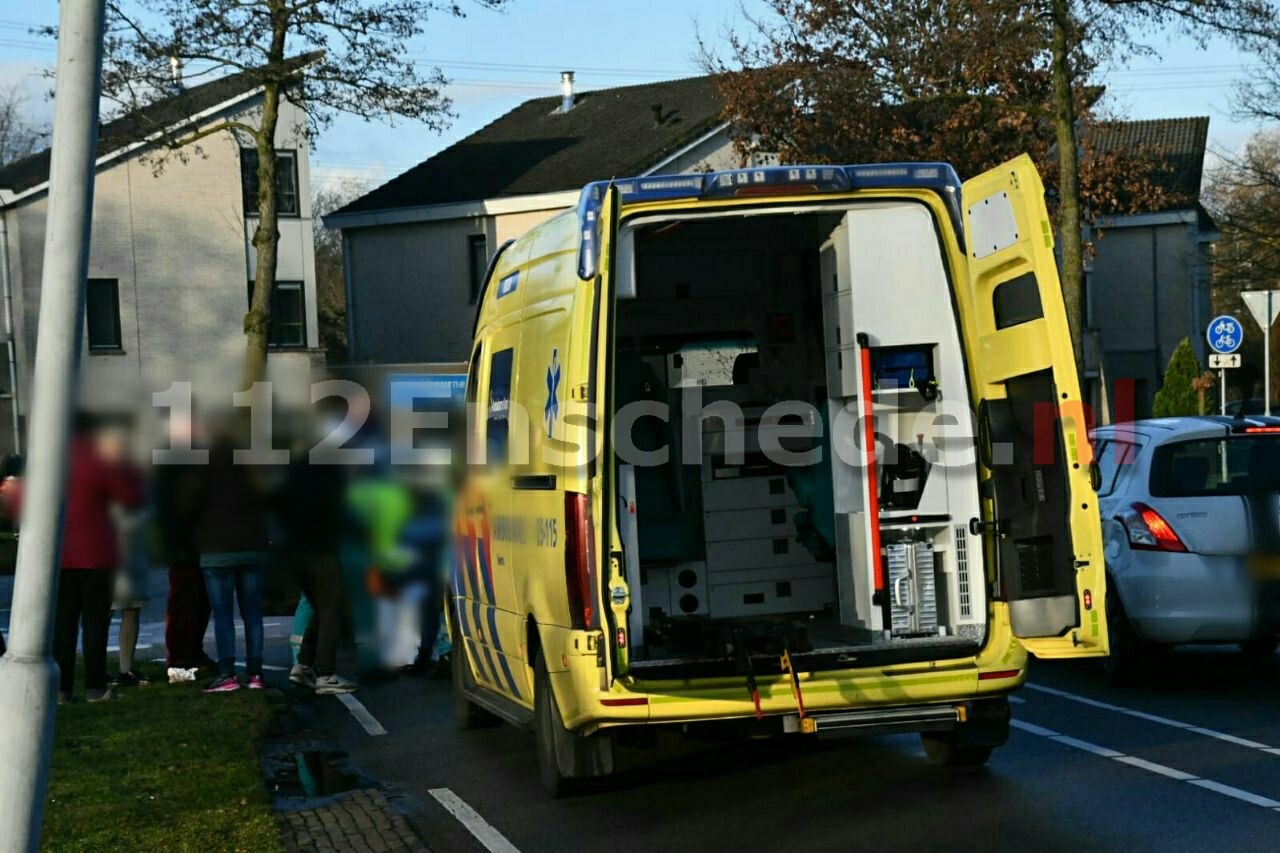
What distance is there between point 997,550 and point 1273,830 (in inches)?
64.2

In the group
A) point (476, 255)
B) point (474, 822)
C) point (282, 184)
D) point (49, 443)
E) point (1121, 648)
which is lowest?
point (474, 822)

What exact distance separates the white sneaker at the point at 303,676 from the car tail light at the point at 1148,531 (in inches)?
230

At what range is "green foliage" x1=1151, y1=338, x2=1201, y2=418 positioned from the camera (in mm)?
39719

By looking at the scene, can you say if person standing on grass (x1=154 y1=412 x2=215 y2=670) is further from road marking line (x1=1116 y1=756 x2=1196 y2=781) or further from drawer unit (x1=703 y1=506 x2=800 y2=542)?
road marking line (x1=1116 y1=756 x2=1196 y2=781)

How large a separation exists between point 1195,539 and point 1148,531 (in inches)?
11.7

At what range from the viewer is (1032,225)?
747cm

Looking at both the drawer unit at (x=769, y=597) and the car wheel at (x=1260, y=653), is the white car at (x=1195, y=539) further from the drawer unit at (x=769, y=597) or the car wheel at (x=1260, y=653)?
the drawer unit at (x=769, y=597)

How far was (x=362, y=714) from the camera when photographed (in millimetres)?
11758

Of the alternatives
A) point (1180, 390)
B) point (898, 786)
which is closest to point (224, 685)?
point (898, 786)

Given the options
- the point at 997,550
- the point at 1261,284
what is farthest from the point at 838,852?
the point at 1261,284

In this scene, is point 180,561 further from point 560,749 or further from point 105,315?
point 105,315

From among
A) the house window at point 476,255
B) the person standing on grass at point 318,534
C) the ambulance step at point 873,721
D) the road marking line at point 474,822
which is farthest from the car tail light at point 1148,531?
the house window at point 476,255

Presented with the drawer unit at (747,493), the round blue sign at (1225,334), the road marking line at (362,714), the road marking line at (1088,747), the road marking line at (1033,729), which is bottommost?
the road marking line at (1088,747)

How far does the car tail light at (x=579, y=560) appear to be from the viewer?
24.2 ft
